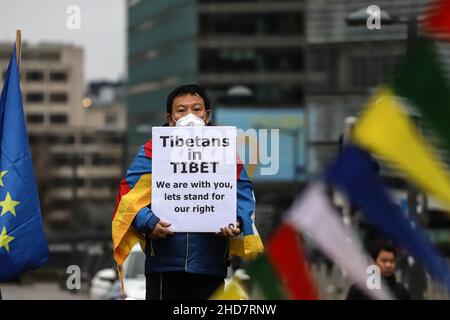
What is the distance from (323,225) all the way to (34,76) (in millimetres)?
154812

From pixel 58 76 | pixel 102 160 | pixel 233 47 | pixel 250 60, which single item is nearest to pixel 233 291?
pixel 250 60

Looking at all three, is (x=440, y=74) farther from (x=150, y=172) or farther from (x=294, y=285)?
(x=150, y=172)

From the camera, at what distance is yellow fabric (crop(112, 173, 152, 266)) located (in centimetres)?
446

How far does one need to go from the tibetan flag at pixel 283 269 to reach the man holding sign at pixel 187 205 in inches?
56.3

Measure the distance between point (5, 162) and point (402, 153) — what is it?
331cm

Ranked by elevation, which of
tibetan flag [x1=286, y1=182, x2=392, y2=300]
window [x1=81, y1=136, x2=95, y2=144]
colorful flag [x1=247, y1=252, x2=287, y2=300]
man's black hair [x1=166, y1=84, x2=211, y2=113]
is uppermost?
man's black hair [x1=166, y1=84, x2=211, y2=113]

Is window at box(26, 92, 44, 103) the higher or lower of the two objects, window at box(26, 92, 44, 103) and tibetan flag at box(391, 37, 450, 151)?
the lower

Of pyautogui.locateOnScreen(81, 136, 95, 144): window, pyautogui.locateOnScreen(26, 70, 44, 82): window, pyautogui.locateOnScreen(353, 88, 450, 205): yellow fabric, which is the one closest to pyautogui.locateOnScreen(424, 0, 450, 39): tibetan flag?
pyautogui.locateOnScreen(353, 88, 450, 205): yellow fabric

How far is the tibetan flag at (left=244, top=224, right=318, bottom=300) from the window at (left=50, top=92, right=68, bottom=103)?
512 ft

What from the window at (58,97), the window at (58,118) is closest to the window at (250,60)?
the window at (58,97)

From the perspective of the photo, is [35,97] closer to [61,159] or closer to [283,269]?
[61,159]

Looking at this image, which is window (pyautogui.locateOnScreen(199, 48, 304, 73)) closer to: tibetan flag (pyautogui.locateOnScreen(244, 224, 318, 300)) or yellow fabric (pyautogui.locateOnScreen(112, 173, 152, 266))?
yellow fabric (pyautogui.locateOnScreen(112, 173, 152, 266))

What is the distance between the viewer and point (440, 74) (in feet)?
7.41
